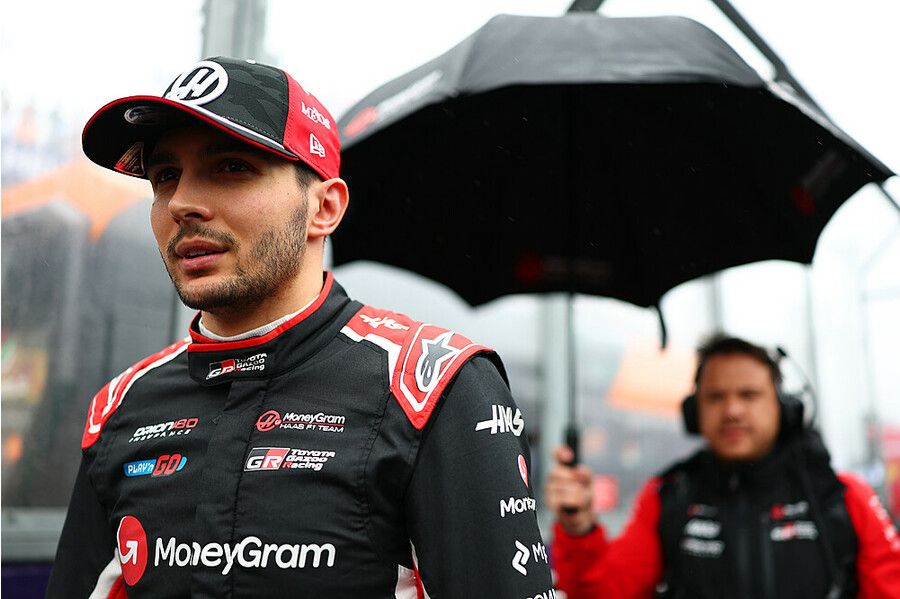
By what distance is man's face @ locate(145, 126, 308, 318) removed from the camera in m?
1.22

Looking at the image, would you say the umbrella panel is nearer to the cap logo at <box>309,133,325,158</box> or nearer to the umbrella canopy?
the umbrella canopy

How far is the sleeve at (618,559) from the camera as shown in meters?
2.58

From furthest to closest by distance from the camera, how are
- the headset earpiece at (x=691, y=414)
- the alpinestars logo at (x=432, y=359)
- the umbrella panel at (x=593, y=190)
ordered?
the headset earpiece at (x=691, y=414)
the umbrella panel at (x=593, y=190)
the alpinestars logo at (x=432, y=359)

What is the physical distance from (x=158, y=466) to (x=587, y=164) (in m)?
1.78

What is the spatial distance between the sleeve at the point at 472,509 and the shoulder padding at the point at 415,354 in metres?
0.02

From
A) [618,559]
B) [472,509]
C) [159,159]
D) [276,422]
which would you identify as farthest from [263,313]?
[618,559]

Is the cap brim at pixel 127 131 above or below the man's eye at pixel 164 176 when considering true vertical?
above

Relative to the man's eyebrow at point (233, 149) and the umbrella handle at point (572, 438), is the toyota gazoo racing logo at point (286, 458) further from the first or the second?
the umbrella handle at point (572, 438)

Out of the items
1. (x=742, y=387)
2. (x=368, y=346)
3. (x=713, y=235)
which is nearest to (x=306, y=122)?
(x=368, y=346)

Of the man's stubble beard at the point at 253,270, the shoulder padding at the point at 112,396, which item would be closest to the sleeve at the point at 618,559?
the shoulder padding at the point at 112,396

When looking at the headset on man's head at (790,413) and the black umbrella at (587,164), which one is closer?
the black umbrella at (587,164)

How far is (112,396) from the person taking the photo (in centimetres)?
145

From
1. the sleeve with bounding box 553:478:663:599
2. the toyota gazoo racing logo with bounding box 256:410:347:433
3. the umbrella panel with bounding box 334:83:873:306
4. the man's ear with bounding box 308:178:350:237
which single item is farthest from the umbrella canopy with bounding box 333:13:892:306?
the toyota gazoo racing logo with bounding box 256:410:347:433

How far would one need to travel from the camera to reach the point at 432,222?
9.20 feet
